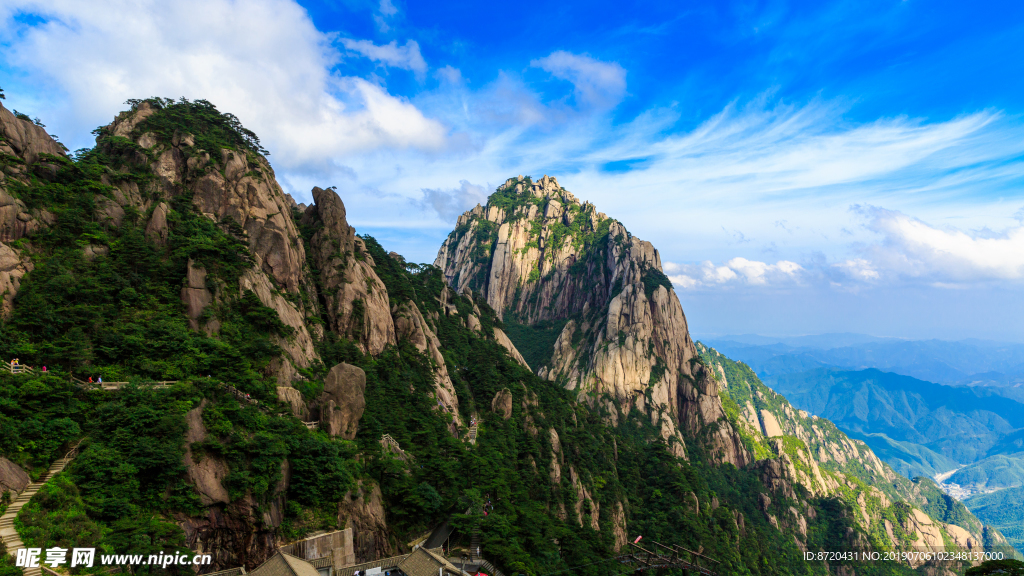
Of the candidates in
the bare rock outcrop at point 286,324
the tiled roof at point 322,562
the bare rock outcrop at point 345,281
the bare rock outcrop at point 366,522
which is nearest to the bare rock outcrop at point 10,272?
the bare rock outcrop at point 286,324

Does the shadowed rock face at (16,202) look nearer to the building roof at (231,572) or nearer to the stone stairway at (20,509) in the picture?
the stone stairway at (20,509)

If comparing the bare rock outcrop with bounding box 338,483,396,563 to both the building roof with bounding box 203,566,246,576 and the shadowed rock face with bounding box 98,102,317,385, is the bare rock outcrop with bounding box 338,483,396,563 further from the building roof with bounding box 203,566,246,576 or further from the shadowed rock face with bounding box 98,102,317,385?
the shadowed rock face with bounding box 98,102,317,385

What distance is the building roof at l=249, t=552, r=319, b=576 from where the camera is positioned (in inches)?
930

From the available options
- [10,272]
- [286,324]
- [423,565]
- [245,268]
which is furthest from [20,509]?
[245,268]

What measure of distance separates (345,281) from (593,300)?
97091 mm

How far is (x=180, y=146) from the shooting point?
46.2 metres

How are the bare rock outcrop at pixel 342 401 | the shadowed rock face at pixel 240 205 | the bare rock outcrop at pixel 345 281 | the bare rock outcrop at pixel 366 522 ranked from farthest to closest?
the bare rock outcrop at pixel 345 281 < the shadowed rock face at pixel 240 205 < the bare rock outcrop at pixel 342 401 < the bare rock outcrop at pixel 366 522

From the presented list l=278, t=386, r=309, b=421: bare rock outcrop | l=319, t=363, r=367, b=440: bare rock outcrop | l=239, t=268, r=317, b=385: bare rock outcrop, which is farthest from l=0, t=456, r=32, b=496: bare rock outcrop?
l=319, t=363, r=367, b=440: bare rock outcrop

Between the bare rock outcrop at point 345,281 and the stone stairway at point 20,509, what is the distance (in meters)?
25.9

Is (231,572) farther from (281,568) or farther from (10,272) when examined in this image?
(10,272)

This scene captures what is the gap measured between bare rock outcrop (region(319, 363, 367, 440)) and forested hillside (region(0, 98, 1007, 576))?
157mm

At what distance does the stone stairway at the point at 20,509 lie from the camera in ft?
61.2

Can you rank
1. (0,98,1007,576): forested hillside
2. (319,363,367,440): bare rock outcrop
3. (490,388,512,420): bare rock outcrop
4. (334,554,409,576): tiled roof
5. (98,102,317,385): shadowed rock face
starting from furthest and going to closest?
(490,388,512,420): bare rock outcrop, (98,102,317,385): shadowed rock face, (319,363,367,440): bare rock outcrop, (334,554,409,576): tiled roof, (0,98,1007,576): forested hillside

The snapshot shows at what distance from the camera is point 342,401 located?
36.8 meters
